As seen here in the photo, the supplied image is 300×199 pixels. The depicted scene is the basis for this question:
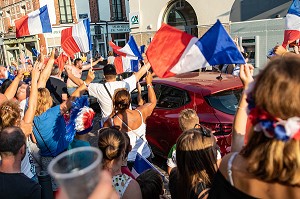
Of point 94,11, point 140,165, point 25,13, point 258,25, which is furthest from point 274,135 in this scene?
point 25,13

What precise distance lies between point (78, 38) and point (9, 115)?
354cm

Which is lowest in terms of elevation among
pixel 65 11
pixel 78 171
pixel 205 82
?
pixel 205 82

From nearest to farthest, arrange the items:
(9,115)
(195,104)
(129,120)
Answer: (9,115), (129,120), (195,104)

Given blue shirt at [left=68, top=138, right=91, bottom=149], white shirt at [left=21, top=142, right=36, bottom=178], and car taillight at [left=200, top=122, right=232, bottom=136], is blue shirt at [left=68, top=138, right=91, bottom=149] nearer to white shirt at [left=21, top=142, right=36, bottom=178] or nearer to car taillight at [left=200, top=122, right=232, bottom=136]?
white shirt at [left=21, top=142, right=36, bottom=178]

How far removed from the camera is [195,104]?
4953mm

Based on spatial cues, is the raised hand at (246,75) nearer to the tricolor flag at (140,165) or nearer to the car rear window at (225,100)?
the tricolor flag at (140,165)

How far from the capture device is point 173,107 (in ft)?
17.3

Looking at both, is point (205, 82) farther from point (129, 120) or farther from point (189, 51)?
point (189, 51)

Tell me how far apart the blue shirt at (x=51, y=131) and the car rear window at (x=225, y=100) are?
2.26 m

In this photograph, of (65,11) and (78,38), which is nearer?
(78,38)

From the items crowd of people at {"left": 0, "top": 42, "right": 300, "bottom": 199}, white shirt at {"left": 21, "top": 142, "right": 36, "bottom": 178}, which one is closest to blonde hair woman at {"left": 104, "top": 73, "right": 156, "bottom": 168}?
crowd of people at {"left": 0, "top": 42, "right": 300, "bottom": 199}

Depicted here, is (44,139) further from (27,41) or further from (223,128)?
(27,41)

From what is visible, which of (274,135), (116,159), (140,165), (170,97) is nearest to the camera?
Answer: (274,135)

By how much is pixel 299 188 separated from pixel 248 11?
530 inches
